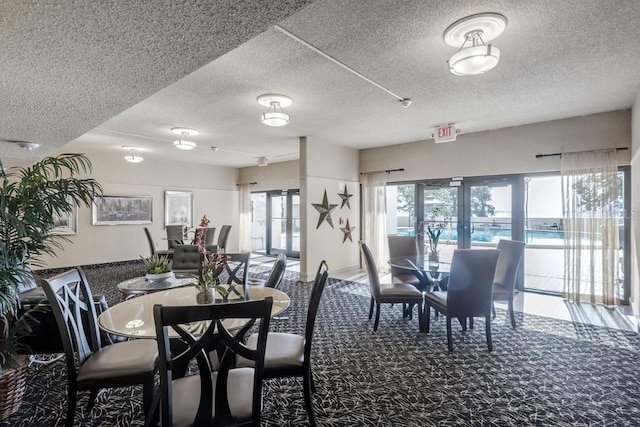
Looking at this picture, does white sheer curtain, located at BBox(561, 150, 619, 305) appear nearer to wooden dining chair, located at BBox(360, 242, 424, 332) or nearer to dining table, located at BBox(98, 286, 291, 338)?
wooden dining chair, located at BBox(360, 242, 424, 332)

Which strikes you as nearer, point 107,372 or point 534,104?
point 107,372

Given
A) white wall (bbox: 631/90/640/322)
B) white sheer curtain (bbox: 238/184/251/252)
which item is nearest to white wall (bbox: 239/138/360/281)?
white sheer curtain (bbox: 238/184/251/252)

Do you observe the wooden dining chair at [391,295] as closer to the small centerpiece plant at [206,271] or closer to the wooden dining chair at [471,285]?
the wooden dining chair at [471,285]

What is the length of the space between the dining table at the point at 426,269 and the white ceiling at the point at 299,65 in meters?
2.09

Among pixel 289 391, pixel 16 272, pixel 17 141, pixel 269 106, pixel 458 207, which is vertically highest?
pixel 269 106

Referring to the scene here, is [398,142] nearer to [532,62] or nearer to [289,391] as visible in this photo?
[532,62]

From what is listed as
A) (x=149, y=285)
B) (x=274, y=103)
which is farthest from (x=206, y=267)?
(x=274, y=103)

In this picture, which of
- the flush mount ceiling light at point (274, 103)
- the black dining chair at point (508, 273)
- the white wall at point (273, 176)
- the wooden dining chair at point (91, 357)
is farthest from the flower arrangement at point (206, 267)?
the white wall at point (273, 176)

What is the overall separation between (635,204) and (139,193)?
9.58 m

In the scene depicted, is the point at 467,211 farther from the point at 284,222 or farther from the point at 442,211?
the point at 284,222

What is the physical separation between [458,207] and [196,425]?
221 inches

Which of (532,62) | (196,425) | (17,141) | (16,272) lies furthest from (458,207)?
(17,141)

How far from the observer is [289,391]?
240 cm

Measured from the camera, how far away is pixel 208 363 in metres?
1.46
